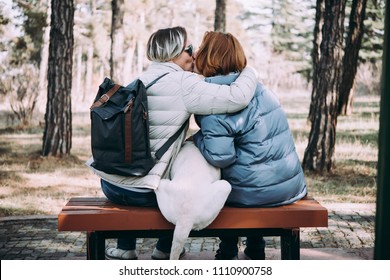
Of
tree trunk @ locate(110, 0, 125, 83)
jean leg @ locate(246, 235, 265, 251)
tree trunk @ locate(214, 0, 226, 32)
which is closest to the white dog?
Answer: jean leg @ locate(246, 235, 265, 251)

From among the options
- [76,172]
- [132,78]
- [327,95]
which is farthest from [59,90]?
[132,78]

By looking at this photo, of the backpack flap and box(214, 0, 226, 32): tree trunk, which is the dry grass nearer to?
box(214, 0, 226, 32): tree trunk

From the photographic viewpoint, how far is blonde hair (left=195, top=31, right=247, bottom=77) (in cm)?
470

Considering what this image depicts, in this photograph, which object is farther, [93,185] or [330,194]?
[93,185]

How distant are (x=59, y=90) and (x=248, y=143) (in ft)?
27.7

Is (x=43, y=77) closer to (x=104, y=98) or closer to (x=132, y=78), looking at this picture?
(x=132, y=78)

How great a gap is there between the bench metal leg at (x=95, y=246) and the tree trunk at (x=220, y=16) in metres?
11.5

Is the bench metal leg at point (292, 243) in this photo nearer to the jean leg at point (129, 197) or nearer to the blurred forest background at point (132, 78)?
the jean leg at point (129, 197)

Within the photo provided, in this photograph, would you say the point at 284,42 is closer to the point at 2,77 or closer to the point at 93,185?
the point at 2,77

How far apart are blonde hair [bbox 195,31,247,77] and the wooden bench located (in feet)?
2.98

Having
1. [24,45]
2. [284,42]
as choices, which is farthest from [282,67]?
[24,45]

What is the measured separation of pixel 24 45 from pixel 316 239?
16.7 m

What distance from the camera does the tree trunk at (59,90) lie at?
40.6 feet

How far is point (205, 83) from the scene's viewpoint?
4.55 m
